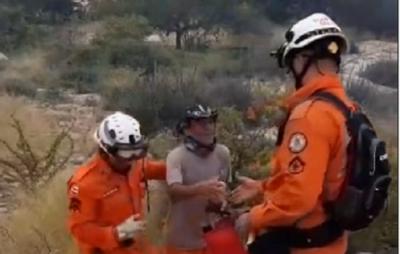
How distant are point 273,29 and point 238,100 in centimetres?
1003

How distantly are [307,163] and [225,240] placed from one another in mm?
815

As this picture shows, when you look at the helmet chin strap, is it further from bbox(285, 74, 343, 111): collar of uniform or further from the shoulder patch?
the shoulder patch

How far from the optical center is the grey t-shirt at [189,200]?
19.2 feet

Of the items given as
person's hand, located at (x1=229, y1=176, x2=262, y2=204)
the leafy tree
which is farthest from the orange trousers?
the leafy tree

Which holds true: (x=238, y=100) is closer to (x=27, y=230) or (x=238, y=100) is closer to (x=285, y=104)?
(x=27, y=230)

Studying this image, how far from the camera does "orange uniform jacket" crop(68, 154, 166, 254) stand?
16.8ft

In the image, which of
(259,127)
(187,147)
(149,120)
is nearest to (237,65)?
(149,120)

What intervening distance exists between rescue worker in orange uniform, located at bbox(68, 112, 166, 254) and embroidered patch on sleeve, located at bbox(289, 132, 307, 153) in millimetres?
859

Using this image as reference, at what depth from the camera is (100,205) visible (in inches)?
205

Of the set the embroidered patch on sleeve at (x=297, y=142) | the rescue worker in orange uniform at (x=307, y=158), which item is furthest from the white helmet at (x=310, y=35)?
the embroidered patch on sleeve at (x=297, y=142)

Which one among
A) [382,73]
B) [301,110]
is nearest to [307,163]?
[301,110]

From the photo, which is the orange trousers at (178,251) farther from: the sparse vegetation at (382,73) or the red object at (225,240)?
the sparse vegetation at (382,73)

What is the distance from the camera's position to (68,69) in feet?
85.3

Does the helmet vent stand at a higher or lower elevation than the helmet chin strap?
lower
